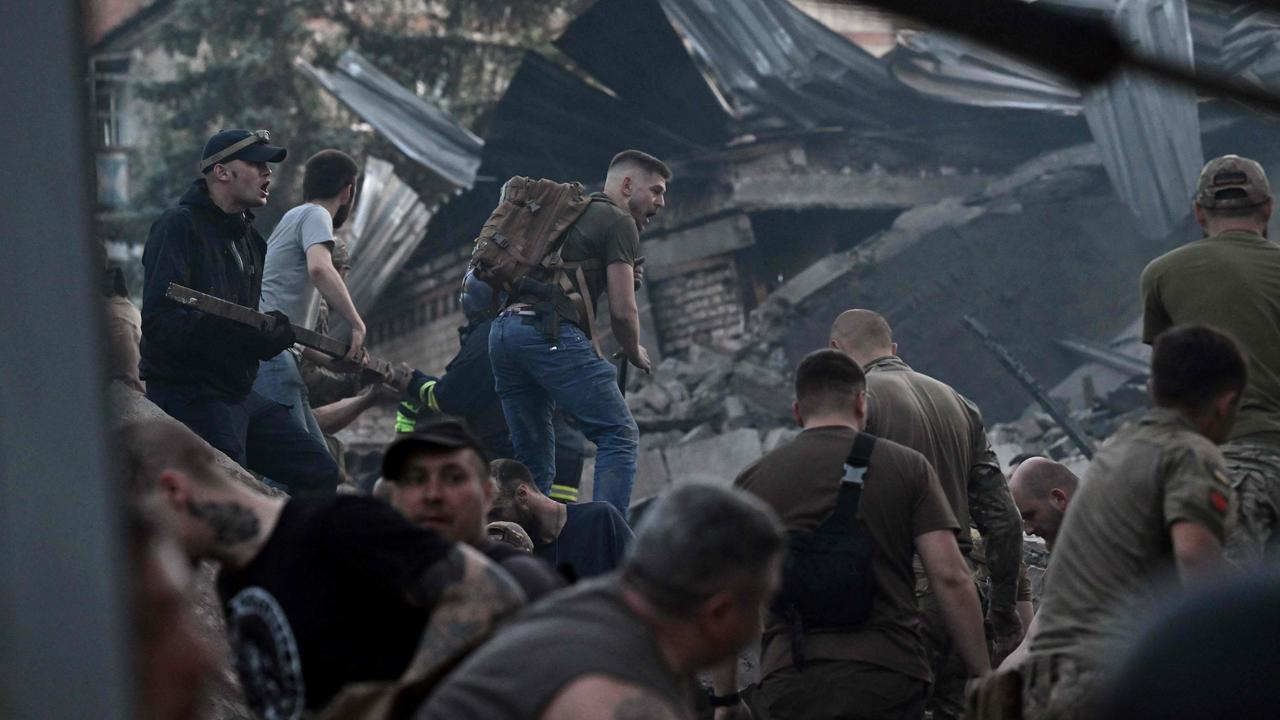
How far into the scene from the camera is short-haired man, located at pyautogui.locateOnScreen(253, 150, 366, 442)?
24.4ft

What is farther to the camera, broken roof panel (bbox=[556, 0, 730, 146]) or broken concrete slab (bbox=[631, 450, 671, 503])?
broken roof panel (bbox=[556, 0, 730, 146])

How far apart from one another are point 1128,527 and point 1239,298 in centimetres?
147

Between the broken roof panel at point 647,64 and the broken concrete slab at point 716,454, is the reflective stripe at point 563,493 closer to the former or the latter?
the broken concrete slab at point 716,454

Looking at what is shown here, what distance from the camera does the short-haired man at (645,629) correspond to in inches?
108

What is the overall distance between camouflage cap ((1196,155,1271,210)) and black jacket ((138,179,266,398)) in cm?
375

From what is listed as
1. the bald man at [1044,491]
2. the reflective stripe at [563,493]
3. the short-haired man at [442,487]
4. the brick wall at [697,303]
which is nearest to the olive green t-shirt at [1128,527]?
the short-haired man at [442,487]

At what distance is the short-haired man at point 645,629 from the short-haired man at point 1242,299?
244cm

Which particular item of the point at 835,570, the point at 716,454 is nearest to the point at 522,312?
the point at 835,570

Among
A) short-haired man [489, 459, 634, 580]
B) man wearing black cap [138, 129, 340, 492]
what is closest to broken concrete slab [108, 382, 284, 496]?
man wearing black cap [138, 129, 340, 492]

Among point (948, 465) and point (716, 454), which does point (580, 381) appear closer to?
point (948, 465)

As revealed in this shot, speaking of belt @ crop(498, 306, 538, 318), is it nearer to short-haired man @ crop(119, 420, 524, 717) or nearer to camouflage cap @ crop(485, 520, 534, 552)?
camouflage cap @ crop(485, 520, 534, 552)

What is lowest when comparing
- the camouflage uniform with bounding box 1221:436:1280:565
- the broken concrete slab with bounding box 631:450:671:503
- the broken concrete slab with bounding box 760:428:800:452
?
the broken concrete slab with bounding box 631:450:671:503

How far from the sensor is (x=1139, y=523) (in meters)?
4.11

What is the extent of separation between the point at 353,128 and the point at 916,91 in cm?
703
